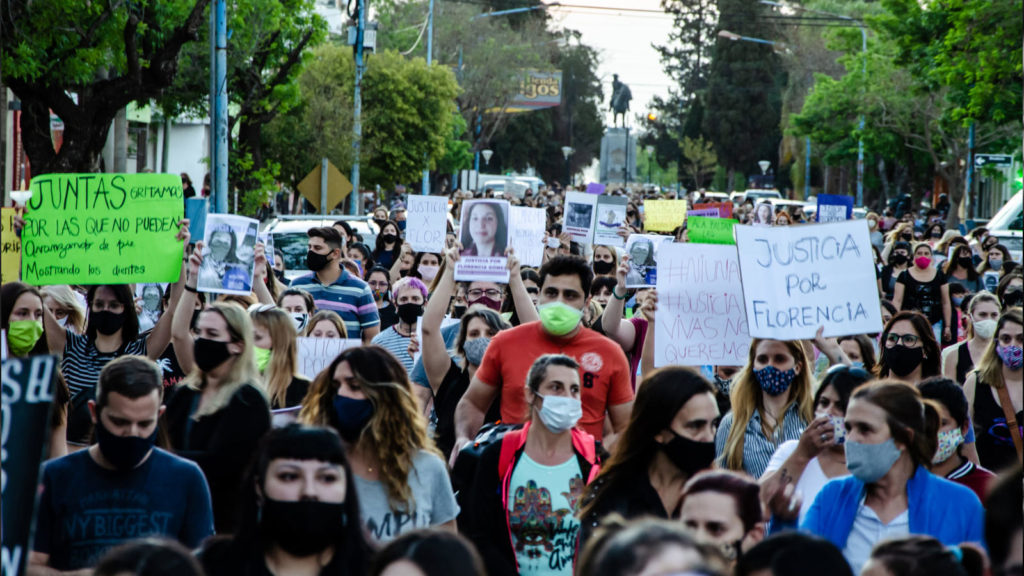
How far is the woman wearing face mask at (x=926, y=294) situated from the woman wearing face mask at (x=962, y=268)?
Answer: 4.74ft

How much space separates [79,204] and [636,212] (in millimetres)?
15148

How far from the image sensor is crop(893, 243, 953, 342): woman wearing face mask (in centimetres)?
1300

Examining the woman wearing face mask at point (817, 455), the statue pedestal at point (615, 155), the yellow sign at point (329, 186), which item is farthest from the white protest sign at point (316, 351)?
the statue pedestal at point (615, 155)

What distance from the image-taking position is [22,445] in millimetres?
3578

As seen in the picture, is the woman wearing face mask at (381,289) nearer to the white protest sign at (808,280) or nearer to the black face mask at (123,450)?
the white protest sign at (808,280)

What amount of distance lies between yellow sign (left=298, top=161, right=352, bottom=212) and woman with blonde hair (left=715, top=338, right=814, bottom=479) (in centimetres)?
1816

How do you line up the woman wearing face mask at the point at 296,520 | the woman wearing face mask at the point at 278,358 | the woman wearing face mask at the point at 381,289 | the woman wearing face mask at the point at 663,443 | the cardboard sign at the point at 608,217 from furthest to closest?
the cardboard sign at the point at 608,217
the woman wearing face mask at the point at 381,289
the woman wearing face mask at the point at 278,358
the woman wearing face mask at the point at 663,443
the woman wearing face mask at the point at 296,520

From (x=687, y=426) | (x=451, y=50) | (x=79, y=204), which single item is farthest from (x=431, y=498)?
(x=451, y=50)

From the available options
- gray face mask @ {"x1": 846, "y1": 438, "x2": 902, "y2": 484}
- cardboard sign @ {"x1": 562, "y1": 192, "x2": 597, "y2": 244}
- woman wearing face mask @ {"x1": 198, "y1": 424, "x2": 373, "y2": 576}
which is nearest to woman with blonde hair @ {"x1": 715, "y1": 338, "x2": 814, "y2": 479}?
gray face mask @ {"x1": 846, "y1": 438, "x2": 902, "y2": 484}

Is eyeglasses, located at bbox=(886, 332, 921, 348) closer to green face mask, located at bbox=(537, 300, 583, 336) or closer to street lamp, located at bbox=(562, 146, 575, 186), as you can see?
green face mask, located at bbox=(537, 300, 583, 336)

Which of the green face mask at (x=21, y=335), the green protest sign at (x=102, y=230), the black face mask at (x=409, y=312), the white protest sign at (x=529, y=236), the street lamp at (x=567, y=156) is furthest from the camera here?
the street lamp at (x=567, y=156)

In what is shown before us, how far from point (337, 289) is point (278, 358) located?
295 cm

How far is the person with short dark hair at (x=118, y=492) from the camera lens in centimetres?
468

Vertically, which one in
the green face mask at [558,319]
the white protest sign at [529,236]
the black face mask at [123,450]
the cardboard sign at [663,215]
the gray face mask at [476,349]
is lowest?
the black face mask at [123,450]
